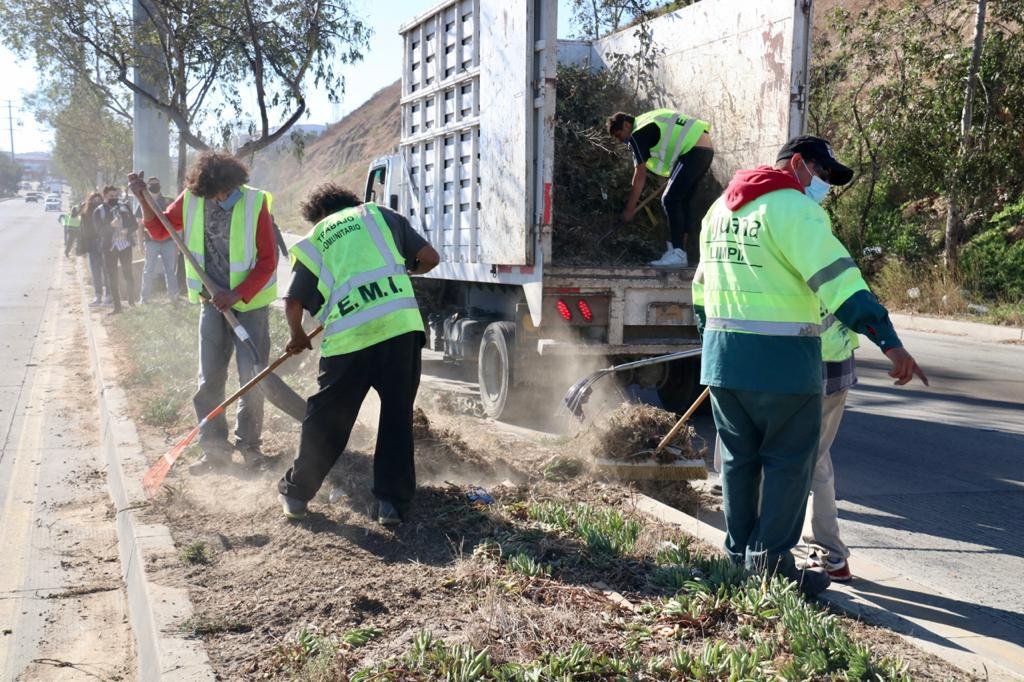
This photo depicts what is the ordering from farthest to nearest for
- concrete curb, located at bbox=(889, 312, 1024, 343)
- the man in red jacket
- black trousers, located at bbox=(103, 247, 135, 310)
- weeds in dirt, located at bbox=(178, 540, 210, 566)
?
black trousers, located at bbox=(103, 247, 135, 310) → concrete curb, located at bbox=(889, 312, 1024, 343) → the man in red jacket → weeds in dirt, located at bbox=(178, 540, 210, 566)

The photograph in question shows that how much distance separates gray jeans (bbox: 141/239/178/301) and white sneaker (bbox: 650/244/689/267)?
10049mm

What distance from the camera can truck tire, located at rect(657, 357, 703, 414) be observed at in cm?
866

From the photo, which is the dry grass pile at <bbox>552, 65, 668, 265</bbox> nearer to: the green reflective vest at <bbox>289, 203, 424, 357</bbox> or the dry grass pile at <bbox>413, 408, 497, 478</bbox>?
the dry grass pile at <bbox>413, 408, 497, 478</bbox>

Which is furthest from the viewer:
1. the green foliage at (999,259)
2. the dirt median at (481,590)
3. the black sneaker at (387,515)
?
the green foliage at (999,259)

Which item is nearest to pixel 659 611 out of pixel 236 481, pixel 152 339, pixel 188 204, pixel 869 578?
pixel 869 578

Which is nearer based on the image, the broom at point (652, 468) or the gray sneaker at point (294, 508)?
the gray sneaker at point (294, 508)

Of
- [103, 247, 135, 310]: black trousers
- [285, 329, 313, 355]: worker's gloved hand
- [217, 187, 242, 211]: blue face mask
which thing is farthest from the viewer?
[103, 247, 135, 310]: black trousers

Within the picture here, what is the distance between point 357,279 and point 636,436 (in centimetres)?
191

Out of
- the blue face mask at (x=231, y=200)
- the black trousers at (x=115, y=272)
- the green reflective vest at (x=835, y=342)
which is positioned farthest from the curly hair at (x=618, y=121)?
the black trousers at (x=115, y=272)

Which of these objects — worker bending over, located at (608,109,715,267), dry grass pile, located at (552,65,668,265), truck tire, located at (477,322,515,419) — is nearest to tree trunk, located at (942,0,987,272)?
dry grass pile, located at (552,65,668,265)

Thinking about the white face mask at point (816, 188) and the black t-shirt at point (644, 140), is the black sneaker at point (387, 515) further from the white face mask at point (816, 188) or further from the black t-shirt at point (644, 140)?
→ the black t-shirt at point (644, 140)

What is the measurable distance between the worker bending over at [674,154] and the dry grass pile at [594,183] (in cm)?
43

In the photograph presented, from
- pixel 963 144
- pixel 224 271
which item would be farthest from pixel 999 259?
pixel 224 271

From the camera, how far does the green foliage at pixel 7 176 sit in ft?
476
